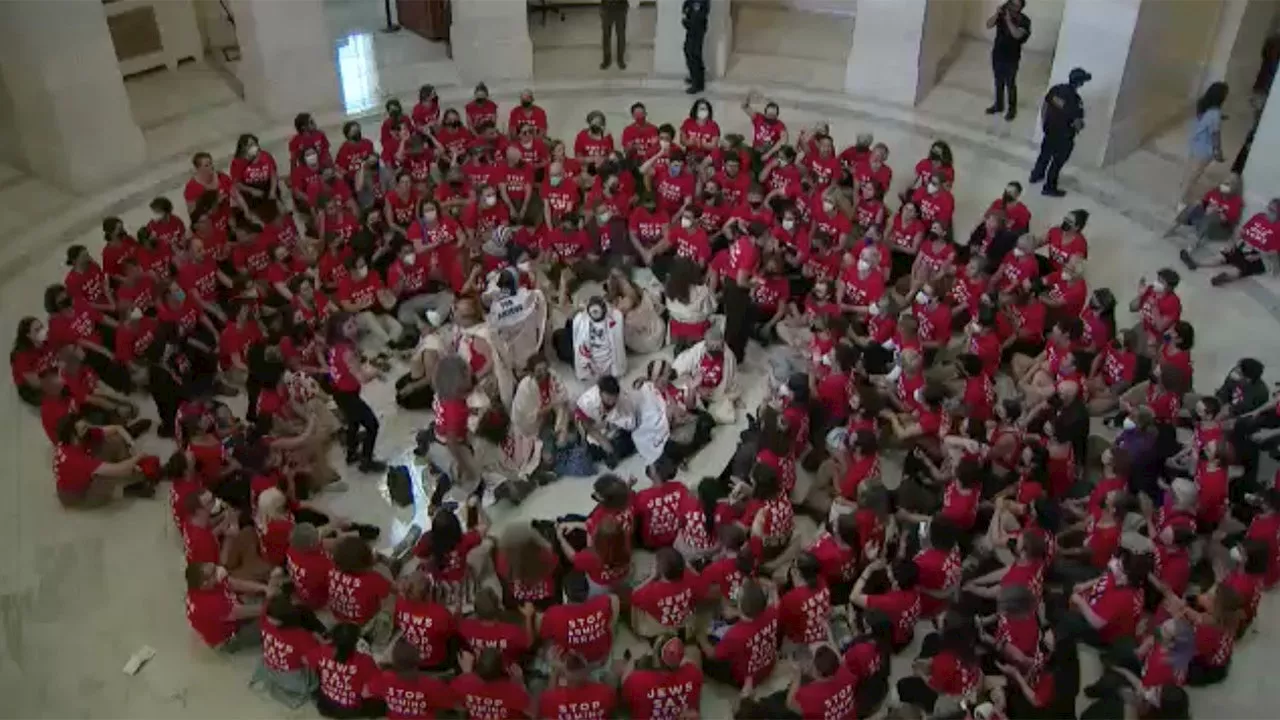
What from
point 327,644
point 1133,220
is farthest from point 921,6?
point 327,644

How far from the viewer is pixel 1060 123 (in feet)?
46.2

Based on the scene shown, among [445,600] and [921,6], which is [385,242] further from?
[921,6]

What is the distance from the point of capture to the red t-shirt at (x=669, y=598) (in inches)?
325

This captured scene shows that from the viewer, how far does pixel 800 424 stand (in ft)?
32.8

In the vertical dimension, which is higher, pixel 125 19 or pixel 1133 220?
pixel 125 19

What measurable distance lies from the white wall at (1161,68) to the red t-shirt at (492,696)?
1072 cm

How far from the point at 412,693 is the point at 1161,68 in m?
12.6

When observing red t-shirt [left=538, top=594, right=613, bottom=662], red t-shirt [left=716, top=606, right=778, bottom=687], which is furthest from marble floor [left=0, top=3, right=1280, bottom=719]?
red t-shirt [left=538, top=594, right=613, bottom=662]

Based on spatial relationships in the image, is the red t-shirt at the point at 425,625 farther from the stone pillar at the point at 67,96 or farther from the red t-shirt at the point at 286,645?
the stone pillar at the point at 67,96

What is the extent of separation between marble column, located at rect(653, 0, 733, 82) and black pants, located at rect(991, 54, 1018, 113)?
3.66 metres

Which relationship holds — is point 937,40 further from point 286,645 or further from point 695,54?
point 286,645

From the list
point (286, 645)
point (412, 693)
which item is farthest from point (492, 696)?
point (286, 645)

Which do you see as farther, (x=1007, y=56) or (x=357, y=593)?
(x=1007, y=56)

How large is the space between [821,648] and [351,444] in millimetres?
4771
